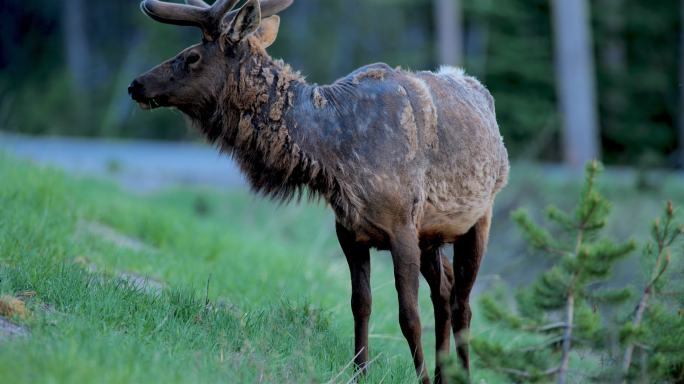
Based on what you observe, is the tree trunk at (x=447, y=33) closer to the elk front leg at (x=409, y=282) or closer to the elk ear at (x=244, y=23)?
the elk ear at (x=244, y=23)

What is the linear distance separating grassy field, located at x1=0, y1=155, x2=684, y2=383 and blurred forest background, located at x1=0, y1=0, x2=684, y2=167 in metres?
6.79

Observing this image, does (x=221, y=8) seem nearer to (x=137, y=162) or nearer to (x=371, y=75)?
(x=371, y=75)

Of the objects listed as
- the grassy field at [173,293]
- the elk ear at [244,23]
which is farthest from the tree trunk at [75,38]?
the elk ear at [244,23]

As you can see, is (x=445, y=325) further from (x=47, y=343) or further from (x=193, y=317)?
(x=47, y=343)

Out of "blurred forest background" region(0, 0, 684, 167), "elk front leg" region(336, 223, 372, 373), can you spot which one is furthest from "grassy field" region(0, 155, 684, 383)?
"blurred forest background" region(0, 0, 684, 167)

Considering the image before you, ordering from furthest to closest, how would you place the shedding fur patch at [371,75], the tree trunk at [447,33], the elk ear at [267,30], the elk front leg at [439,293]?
the tree trunk at [447,33]
the elk front leg at [439,293]
the elk ear at [267,30]
the shedding fur patch at [371,75]

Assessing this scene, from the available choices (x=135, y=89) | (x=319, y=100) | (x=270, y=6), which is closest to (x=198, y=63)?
(x=135, y=89)

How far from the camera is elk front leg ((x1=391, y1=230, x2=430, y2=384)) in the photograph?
700 cm

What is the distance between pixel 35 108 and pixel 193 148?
12.3 meters

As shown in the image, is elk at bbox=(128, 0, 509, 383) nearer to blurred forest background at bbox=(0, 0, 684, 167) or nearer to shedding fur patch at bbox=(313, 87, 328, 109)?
shedding fur patch at bbox=(313, 87, 328, 109)

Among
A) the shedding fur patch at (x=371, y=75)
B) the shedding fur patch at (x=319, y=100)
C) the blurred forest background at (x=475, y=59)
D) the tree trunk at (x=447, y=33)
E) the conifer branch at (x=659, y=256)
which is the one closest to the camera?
the conifer branch at (x=659, y=256)

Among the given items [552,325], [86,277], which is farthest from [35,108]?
[552,325]

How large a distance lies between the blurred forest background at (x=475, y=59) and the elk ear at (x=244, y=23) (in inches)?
477

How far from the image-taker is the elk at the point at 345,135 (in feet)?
23.1
